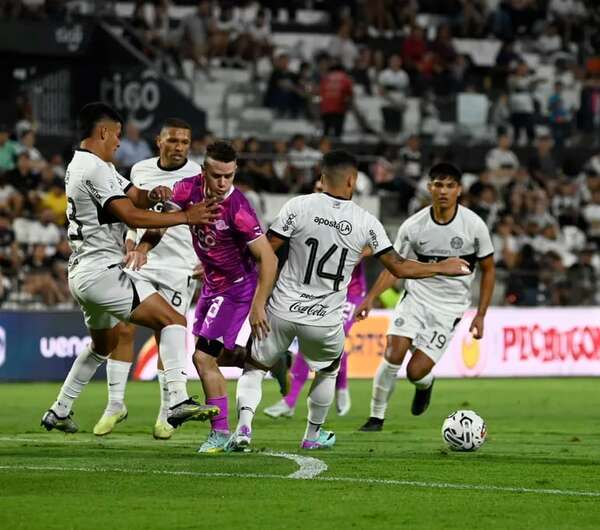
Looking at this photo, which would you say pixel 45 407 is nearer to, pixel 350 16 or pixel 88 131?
pixel 88 131

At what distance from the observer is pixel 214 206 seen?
1009cm

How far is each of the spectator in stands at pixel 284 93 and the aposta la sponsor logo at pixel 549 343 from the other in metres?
7.15

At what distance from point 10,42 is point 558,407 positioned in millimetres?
13666

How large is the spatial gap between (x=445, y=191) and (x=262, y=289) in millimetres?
3624

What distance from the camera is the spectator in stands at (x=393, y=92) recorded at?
28.9 m

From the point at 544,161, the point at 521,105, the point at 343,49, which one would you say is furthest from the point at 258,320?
the point at 521,105

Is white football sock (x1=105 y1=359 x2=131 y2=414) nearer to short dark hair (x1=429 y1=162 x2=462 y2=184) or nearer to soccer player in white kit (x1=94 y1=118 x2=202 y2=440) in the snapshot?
soccer player in white kit (x1=94 y1=118 x2=202 y2=440)

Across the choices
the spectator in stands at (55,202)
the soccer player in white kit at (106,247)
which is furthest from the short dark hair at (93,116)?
the spectator in stands at (55,202)

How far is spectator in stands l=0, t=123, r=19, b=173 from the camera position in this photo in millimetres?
22844

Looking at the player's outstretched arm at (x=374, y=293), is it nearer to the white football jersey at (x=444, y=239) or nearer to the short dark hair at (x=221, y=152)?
the white football jersey at (x=444, y=239)

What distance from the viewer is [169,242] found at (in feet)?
41.1

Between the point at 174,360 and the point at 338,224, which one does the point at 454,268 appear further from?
the point at 174,360

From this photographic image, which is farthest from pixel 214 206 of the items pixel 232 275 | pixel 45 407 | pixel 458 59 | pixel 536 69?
Answer: pixel 536 69

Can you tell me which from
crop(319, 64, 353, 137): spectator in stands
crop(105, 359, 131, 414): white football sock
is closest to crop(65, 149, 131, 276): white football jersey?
crop(105, 359, 131, 414): white football sock
